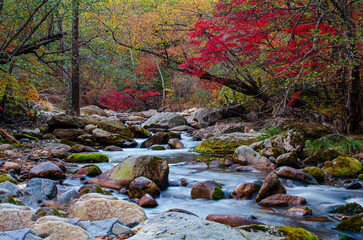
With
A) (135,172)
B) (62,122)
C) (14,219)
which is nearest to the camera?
(14,219)

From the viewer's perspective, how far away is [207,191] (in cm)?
484

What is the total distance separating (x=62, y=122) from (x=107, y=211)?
8.81 m

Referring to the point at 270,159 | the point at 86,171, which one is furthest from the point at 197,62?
the point at 86,171

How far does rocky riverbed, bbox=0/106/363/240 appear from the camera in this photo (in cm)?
258

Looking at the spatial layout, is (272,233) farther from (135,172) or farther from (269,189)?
(135,172)

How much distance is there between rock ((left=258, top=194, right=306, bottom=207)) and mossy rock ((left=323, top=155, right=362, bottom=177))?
83.8 inches

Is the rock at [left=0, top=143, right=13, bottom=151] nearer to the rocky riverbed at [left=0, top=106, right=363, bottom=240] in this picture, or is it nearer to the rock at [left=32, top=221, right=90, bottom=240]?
the rocky riverbed at [left=0, top=106, right=363, bottom=240]

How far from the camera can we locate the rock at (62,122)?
432 inches

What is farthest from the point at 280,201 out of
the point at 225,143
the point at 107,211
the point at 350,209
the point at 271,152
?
the point at 225,143

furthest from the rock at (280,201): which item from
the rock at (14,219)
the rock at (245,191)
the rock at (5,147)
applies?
the rock at (5,147)

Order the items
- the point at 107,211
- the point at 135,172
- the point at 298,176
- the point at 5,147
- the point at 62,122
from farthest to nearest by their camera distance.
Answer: the point at 62,122
the point at 5,147
the point at 298,176
the point at 135,172
the point at 107,211

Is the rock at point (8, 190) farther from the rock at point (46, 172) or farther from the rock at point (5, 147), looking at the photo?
the rock at point (5, 147)

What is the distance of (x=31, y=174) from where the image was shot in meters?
5.15

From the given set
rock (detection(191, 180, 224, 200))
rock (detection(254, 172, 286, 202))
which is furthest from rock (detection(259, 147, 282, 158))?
rock (detection(191, 180, 224, 200))
